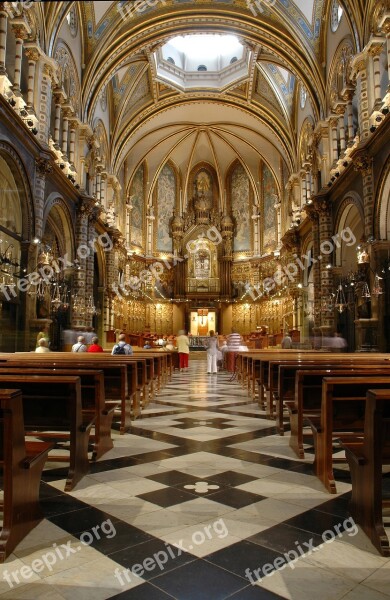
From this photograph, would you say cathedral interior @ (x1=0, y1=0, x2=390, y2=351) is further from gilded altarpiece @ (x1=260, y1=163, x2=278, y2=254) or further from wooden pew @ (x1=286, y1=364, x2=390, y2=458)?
wooden pew @ (x1=286, y1=364, x2=390, y2=458)

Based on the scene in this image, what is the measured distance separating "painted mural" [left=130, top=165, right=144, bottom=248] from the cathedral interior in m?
0.15

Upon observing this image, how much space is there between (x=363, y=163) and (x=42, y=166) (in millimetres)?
9992

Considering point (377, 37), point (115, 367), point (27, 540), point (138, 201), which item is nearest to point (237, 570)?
point (27, 540)

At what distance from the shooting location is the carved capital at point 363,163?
14.3m

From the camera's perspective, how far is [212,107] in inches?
1182

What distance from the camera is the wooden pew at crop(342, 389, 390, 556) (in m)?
2.83

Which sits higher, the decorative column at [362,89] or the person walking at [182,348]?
the decorative column at [362,89]

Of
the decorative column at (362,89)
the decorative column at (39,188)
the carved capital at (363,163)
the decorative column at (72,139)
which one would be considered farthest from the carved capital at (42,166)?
the decorative column at (362,89)

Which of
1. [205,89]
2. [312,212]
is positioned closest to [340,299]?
[312,212]

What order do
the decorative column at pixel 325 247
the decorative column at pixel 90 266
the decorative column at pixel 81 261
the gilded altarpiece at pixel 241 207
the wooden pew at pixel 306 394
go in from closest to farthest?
1. the wooden pew at pixel 306 394
2. the decorative column at pixel 325 247
3. the decorative column at pixel 81 261
4. the decorative column at pixel 90 266
5. the gilded altarpiece at pixel 241 207

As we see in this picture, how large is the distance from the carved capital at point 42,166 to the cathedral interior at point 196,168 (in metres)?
0.06

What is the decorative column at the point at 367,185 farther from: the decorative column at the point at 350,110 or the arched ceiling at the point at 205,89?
the arched ceiling at the point at 205,89

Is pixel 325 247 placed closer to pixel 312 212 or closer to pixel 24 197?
pixel 312 212

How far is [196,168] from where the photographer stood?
36562 millimetres
